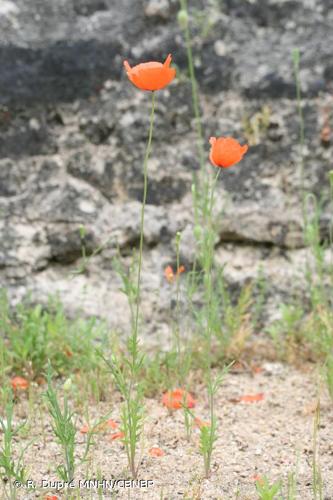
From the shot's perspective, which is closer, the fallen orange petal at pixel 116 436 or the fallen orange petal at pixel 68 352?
the fallen orange petal at pixel 116 436

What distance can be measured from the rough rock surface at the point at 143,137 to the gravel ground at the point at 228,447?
57 cm

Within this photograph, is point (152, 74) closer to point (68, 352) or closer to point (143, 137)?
point (68, 352)

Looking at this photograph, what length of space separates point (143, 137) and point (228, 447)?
4.82ft

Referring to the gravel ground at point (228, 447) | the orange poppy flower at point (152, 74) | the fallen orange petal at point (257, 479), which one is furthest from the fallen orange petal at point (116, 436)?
the orange poppy flower at point (152, 74)

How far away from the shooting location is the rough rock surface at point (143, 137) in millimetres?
2914

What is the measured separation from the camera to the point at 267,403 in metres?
2.38

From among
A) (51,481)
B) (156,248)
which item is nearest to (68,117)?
(156,248)

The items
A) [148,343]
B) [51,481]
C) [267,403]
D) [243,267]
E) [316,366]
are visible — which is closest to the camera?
[51,481]

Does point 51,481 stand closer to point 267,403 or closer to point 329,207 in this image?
point 267,403

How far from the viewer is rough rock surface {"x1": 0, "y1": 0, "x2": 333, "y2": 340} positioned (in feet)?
9.56

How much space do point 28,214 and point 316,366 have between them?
49.9 inches

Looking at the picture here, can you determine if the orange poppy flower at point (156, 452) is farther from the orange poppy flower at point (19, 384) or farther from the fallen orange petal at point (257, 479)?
the orange poppy flower at point (19, 384)

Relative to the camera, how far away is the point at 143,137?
10.0 feet

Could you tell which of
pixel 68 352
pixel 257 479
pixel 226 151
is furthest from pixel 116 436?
pixel 226 151
